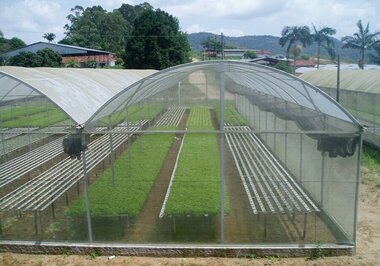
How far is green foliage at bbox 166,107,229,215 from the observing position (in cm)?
704

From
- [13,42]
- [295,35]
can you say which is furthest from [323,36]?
[13,42]

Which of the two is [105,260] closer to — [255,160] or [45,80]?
[255,160]

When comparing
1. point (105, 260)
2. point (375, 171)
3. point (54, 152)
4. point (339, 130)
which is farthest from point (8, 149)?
point (375, 171)

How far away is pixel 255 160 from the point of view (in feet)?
29.1

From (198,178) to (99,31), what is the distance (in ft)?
256

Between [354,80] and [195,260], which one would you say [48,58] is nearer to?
[354,80]

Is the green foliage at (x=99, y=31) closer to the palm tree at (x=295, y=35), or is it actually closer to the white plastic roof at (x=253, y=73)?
the palm tree at (x=295, y=35)

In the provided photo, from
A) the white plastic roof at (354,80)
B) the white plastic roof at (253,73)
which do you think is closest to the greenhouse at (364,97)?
the white plastic roof at (354,80)

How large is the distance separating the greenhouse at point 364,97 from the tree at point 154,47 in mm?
25976

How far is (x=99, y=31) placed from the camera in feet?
262

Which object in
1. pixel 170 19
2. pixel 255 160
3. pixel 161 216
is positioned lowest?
pixel 161 216

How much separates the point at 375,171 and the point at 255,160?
15.6 ft

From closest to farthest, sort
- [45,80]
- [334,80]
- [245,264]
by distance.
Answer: [245,264]
[45,80]
[334,80]

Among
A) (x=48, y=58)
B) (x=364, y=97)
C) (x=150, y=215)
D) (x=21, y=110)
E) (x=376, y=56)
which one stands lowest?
(x=150, y=215)
